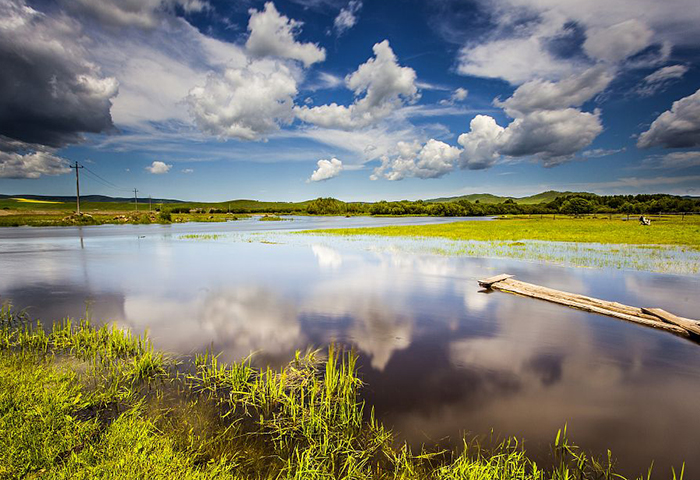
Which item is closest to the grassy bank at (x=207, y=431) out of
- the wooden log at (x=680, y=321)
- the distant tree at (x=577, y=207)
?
the wooden log at (x=680, y=321)

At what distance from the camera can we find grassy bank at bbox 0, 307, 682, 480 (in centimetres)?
518

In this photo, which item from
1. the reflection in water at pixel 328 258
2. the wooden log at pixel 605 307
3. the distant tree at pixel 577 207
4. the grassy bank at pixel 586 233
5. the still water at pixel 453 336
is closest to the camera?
the still water at pixel 453 336

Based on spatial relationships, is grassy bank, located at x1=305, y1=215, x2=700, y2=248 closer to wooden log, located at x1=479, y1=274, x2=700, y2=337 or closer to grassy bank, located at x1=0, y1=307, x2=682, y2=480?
wooden log, located at x1=479, y1=274, x2=700, y2=337

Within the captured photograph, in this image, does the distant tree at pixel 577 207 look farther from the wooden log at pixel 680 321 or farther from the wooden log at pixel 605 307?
the wooden log at pixel 680 321

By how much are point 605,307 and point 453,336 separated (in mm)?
8487

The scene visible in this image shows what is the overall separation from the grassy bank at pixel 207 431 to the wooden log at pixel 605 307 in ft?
34.8

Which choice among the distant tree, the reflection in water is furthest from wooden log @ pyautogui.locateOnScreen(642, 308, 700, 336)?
the distant tree

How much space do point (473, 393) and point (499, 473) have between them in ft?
9.95

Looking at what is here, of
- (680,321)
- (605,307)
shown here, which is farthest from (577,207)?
(680,321)

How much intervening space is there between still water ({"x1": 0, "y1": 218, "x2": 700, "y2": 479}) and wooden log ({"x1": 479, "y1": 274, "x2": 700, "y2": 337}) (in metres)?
0.52

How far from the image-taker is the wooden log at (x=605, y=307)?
490 inches

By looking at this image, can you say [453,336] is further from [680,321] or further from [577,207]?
[577,207]

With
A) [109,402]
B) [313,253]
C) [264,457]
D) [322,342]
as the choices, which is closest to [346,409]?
[264,457]

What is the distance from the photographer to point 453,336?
12375 mm
